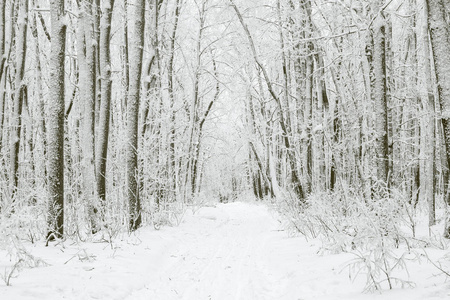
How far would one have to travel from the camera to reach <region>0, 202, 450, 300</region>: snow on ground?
169 inches

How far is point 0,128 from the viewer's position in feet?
37.2

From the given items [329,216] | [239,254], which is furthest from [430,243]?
[239,254]

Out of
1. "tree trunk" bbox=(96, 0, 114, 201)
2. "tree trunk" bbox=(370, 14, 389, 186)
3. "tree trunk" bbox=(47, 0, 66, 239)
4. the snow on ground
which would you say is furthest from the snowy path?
"tree trunk" bbox=(370, 14, 389, 186)

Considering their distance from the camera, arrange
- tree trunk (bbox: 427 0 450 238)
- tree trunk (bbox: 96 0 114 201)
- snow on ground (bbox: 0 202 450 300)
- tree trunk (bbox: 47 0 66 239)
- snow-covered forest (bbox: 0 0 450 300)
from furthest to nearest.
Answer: tree trunk (bbox: 96 0 114 201) < tree trunk (bbox: 47 0 66 239) < tree trunk (bbox: 427 0 450 238) < snow-covered forest (bbox: 0 0 450 300) < snow on ground (bbox: 0 202 450 300)

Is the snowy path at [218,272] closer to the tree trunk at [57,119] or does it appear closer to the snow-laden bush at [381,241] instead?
the snow-laden bush at [381,241]

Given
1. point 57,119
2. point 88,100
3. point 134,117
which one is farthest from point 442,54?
point 134,117

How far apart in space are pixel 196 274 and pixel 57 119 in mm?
4016

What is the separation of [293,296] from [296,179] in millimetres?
6875

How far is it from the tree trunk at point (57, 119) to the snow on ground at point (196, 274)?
0.87m

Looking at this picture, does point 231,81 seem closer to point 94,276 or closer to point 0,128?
Result: point 0,128

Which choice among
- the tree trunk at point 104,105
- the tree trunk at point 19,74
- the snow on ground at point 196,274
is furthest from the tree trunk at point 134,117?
the tree trunk at point 19,74

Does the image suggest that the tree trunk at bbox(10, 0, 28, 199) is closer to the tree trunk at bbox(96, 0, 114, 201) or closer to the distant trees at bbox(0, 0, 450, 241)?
the distant trees at bbox(0, 0, 450, 241)

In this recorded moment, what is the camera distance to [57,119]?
23.2 ft

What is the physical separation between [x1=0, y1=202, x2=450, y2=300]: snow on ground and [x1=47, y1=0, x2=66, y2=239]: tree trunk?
2.84ft
